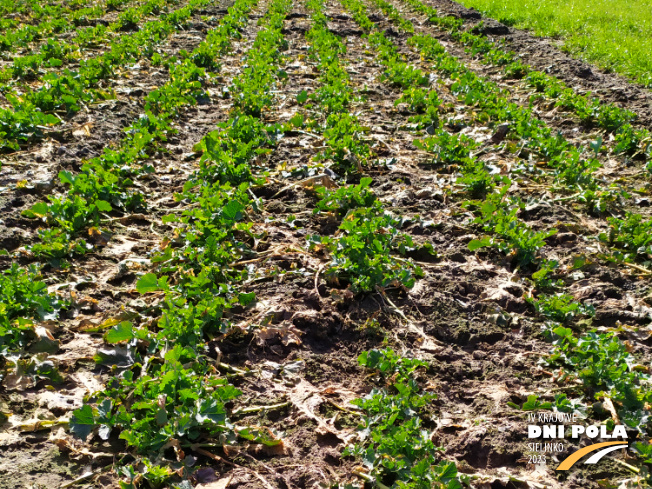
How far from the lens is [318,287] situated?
11.6 feet

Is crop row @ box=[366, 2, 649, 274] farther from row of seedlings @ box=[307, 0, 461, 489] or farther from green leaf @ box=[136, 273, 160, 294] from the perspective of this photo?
green leaf @ box=[136, 273, 160, 294]

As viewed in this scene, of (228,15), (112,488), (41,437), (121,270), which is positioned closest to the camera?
(112,488)

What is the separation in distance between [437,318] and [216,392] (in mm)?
1621

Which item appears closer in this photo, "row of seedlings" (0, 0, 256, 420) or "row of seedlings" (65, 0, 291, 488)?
"row of seedlings" (65, 0, 291, 488)

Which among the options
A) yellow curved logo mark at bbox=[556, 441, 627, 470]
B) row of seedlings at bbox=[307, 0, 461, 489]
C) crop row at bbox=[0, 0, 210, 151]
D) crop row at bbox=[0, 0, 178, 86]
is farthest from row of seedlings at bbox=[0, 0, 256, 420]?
yellow curved logo mark at bbox=[556, 441, 627, 470]

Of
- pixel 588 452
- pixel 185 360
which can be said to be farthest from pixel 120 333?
pixel 588 452

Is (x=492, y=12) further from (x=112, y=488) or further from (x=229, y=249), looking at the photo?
(x=112, y=488)

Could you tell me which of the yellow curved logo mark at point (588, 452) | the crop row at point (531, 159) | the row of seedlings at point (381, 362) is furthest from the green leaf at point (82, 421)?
the crop row at point (531, 159)

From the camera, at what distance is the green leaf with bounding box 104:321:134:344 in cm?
276

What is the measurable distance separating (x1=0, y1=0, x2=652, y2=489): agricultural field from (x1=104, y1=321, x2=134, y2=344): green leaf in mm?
26

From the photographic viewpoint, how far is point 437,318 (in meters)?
3.35

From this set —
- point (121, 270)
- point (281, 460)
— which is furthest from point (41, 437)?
point (121, 270)

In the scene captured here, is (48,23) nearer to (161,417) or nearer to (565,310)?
(161,417)

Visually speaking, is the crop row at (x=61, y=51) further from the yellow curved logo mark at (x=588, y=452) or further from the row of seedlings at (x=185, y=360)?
the yellow curved logo mark at (x=588, y=452)
